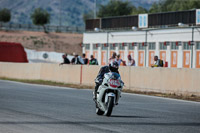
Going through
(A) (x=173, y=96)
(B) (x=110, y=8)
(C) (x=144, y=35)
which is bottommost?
(A) (x=173, y=96)

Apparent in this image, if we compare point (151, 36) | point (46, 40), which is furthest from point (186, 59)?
point (46, 40)

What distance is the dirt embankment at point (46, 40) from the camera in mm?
105875

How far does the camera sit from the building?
4339 cm

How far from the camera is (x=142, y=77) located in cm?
2453

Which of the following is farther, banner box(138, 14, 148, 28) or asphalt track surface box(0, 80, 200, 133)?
banner box(138, 14, 148, 28)

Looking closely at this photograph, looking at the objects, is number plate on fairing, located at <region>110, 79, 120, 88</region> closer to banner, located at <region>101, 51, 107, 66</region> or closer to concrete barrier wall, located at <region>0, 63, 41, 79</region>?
concrete barrier wall, located at <region>0, 63, 41, 79</region>

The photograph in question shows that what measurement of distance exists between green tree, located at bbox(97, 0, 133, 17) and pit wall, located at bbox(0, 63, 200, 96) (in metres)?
99.8

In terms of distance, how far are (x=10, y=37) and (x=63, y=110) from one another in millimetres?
98582

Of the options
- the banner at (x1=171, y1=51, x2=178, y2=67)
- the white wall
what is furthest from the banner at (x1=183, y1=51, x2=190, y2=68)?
the banner at (x1=171, y1=51, x2=178, y2=67)

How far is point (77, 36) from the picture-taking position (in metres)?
123

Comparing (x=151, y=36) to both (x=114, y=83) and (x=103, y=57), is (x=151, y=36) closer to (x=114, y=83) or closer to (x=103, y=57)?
(x=103, y=57)

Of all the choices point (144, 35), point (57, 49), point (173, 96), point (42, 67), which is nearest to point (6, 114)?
point (173, 96)

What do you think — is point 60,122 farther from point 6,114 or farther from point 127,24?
point 127,24

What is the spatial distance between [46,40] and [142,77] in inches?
3545
